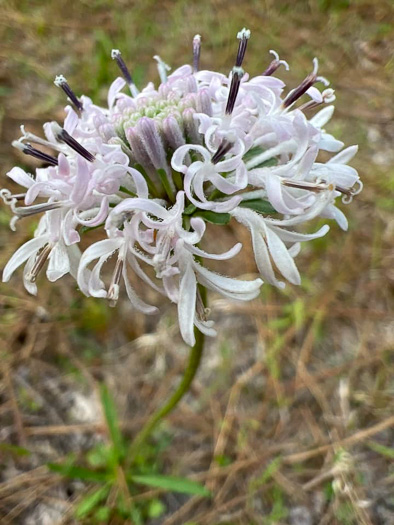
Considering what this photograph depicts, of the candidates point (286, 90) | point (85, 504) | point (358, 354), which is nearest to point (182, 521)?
point (85, 504)

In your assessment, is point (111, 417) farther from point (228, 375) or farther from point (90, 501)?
point (228, 375)

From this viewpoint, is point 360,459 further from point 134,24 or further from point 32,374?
point 134,24

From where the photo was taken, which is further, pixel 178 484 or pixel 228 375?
pixel 228 375

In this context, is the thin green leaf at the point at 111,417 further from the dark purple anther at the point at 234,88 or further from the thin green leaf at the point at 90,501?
the dark purple anther at the point at 234,88

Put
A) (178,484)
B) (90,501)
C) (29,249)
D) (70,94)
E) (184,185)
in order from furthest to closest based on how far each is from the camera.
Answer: (90,501)
(178,484)
(70,94)
(29,249)
(184,185)

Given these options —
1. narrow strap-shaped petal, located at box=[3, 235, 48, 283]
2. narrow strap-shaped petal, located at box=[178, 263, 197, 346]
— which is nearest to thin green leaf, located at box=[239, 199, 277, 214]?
narrow strap-shaped petal, located at box=[178, 263, 197, 346]

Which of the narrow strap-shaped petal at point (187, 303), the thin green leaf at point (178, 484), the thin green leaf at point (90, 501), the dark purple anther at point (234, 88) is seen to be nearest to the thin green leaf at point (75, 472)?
the thin green leaf at point (90, 501)

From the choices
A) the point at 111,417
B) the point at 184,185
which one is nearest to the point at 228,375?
the point at 111,417
